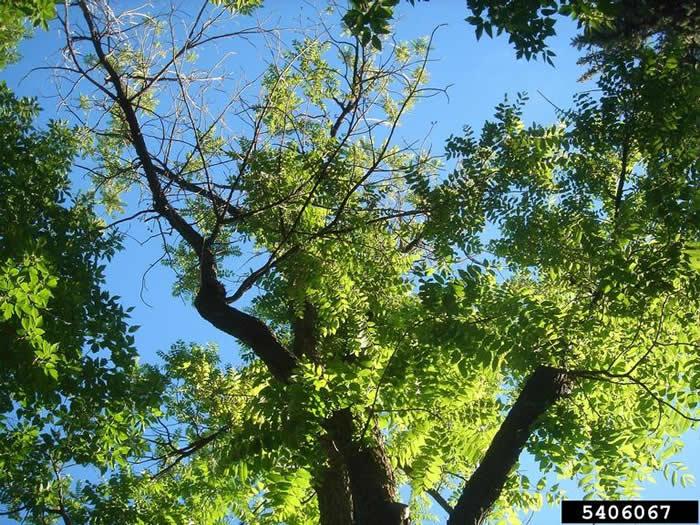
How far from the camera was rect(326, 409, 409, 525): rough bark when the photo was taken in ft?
14.2

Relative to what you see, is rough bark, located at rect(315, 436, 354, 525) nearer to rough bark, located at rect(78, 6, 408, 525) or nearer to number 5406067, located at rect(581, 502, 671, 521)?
rough bark, located at rect(78, 6, 408, 525)

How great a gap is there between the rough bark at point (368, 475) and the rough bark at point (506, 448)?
45 cm

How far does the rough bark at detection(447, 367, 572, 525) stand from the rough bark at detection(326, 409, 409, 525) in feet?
1.48

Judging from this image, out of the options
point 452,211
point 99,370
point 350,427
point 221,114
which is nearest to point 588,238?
point 452,211

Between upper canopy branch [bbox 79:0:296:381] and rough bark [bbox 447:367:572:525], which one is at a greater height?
upper canopy branch [bbox 79:0:296:381]

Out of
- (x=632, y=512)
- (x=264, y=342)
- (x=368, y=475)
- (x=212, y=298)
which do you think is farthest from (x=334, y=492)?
(x=632, y=512)

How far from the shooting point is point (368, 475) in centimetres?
458

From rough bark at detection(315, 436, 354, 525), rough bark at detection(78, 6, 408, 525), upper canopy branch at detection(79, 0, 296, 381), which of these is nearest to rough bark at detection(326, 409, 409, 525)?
rough bark at detection(78, 6, 408, 525)

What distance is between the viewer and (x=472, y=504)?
14.1 ft

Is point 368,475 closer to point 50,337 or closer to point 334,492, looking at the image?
point 334,492

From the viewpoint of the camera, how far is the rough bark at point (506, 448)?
429cm

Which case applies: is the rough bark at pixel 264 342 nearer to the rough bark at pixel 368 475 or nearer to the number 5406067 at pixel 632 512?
the rough bark at pixel 368 475

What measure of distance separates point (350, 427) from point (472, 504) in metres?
1.05

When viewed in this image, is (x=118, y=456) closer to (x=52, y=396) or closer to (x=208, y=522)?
(x=52, y=396)
